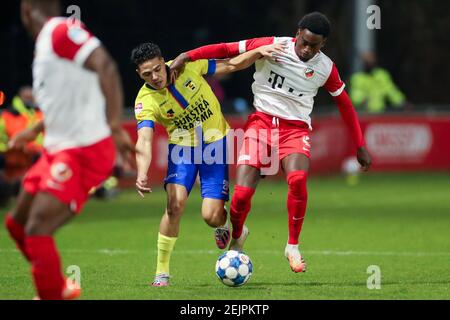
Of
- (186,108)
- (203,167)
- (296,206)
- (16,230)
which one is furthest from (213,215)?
(16,230)

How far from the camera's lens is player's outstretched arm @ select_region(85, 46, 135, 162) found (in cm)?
763

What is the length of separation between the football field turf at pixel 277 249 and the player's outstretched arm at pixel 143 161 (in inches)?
32.8

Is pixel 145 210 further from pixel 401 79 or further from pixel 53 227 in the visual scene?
pixel 401 79

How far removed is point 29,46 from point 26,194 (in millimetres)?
13522

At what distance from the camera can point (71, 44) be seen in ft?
25.1

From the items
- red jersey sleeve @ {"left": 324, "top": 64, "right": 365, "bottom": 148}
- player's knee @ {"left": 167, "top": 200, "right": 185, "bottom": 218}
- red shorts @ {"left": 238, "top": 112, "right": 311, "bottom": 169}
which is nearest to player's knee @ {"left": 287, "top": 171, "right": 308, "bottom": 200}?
red shorts @ {"left": 238, "top": 112, "right": 311, "bottom": 169}

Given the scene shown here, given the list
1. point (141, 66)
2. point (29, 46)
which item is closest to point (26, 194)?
point (141, 66)

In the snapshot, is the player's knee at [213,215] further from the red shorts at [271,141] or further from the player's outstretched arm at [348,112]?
the player's outstretched arm at [348,112]

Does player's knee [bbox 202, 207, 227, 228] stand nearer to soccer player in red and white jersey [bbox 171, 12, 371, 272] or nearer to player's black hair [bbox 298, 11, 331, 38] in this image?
soccer player in red and white jersey [bbox 171, 12, 371, 272]

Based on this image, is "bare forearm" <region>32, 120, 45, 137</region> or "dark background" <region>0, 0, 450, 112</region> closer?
"bare forearm" <region>32, 120, 45, 137</region>

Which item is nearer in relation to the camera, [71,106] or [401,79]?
[71,106]

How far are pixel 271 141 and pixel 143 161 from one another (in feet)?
4.89

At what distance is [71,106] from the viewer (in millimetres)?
7758

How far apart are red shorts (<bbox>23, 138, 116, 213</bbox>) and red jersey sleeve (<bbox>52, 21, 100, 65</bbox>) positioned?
605mm
